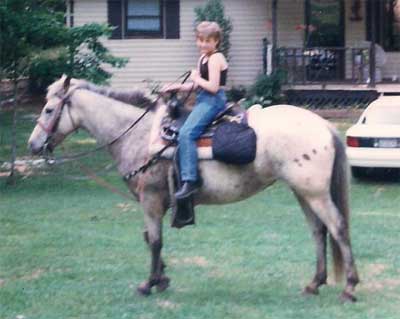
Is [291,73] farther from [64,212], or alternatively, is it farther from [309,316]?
[309,316]

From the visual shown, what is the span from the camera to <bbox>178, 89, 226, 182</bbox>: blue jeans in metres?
8.47

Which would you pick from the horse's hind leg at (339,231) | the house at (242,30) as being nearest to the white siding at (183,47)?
the house at (242,30)

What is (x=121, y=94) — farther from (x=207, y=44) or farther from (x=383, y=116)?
(x=383, y=116)

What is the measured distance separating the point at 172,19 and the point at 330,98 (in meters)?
4.86

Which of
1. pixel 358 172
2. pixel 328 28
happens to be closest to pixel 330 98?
pixel 328 28

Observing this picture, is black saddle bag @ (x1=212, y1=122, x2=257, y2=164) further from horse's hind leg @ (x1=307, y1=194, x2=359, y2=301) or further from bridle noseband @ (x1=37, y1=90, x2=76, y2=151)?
bridle noseband @ (x1=37, y1=90, x2=76, y2=151)

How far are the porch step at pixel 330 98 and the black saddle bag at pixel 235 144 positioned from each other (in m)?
16.4

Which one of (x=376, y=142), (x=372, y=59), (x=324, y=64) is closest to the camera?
(x=376, y=142)

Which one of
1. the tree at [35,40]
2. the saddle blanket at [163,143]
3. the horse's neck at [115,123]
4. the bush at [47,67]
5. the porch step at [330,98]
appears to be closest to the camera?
the saddle blanket at [163,143]

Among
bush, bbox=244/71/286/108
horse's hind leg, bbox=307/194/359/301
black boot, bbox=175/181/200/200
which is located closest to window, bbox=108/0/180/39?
bush, bbox=244/71/286/108

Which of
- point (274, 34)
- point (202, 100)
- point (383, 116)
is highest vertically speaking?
point (274, 34)

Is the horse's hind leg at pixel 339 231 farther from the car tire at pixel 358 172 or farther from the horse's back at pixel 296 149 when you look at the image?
the car tire at pixel 358 172

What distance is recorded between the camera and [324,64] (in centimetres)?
2581

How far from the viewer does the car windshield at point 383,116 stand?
15.8 metres
